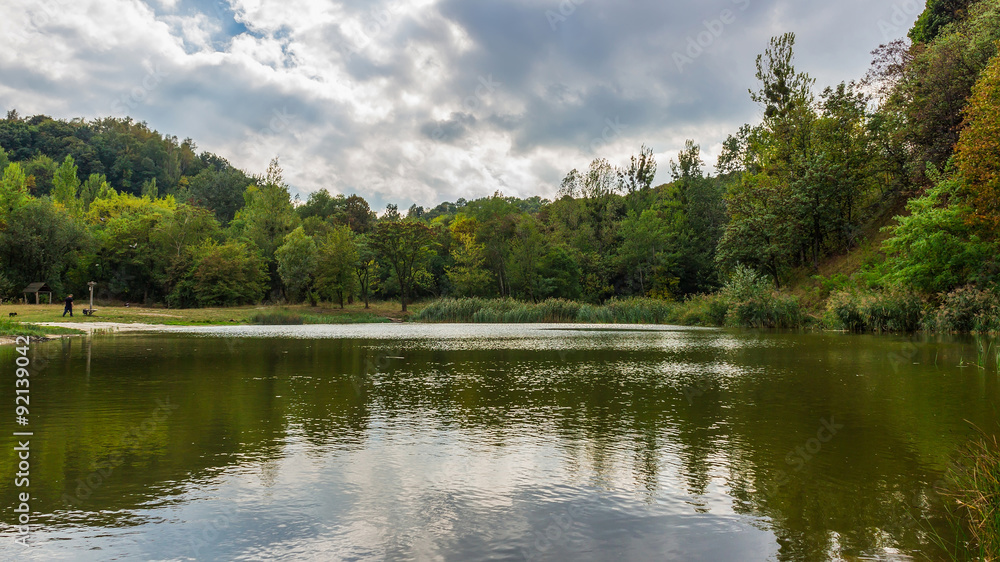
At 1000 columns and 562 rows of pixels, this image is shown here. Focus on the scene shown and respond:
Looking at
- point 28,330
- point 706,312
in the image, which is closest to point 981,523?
point 28,330

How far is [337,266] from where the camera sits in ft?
204

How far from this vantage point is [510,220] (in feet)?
227

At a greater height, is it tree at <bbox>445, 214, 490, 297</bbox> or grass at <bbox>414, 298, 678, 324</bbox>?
tree at <bbox>445, 214, 490, 297</bbox>

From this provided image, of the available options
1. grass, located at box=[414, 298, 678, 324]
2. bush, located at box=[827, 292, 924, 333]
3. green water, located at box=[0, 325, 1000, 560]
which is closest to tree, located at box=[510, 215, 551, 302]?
grass, located at box=[414, 298, 678, 324]

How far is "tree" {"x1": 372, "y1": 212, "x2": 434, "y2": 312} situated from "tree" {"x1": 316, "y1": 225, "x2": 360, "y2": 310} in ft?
10.1

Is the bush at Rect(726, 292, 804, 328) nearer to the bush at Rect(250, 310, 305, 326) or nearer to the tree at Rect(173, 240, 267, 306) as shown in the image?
the bush at Rect(250, 310, 305, 326)

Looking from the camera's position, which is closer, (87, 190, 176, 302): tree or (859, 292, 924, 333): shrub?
(859, 292, 924, 333): shrub

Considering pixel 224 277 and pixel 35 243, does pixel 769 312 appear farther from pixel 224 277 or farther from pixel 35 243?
pixel 35 243

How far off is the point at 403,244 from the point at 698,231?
3439 centimetres

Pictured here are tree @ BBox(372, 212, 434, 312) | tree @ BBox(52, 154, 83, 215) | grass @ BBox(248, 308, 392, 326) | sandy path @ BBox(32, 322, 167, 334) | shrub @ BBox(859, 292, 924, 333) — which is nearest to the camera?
shrub @ BBox(859, 292, 924, 333)

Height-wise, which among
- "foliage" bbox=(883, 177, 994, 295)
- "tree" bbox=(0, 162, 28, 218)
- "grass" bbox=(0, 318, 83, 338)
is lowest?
"grass" bbox=(0, 318, 83, 338)

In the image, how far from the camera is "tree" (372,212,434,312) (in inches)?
2478

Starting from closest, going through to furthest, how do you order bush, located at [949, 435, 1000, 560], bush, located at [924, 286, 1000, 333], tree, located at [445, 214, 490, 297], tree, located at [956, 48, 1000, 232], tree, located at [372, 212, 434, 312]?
bush, located at [949, 435, 1000, 560]
tree, located at [956, 48, 1000, 232]
bush, located at [924, 286, 1000, 333]
tree, located at [372, 212, 434, 312]
tree, located at [445, 214, 490, 297]

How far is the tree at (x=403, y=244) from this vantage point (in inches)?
2478
